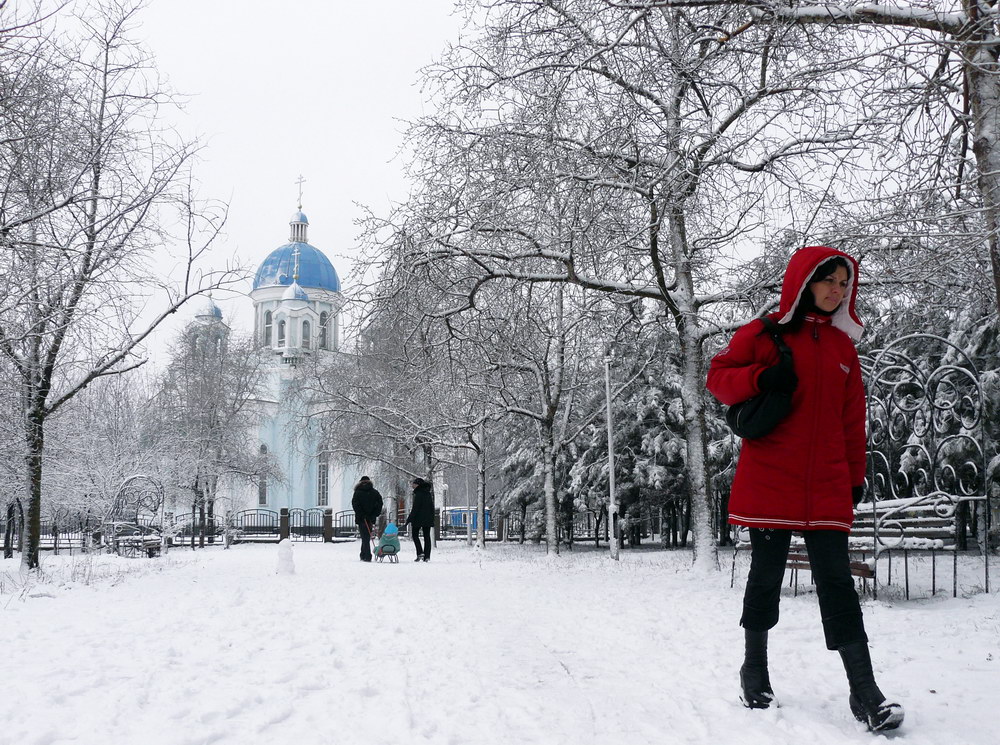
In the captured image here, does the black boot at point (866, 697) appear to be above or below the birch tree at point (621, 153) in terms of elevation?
below

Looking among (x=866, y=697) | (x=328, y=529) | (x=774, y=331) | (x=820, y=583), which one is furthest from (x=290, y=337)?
(x=866, y=697)

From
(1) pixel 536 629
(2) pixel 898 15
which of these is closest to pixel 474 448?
(1) pixel 536 629

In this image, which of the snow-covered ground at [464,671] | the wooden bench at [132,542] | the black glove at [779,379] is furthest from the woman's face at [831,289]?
the wooden bench at [132,542]

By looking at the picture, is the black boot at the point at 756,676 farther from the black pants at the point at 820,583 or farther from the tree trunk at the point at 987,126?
the tree trunk at the point at 987,126

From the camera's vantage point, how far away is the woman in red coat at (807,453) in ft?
12.4

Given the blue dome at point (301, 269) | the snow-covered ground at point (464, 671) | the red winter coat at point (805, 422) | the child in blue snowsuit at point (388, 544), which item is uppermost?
the blue dome at point (301, 269)

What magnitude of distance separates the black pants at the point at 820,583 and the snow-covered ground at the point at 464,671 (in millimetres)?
384

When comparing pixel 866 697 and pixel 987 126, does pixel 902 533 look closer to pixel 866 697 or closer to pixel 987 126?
pixel 987 126

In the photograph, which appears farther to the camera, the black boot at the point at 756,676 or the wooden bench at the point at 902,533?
the wooden bench at the point at 902,533

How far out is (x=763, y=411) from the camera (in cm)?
384

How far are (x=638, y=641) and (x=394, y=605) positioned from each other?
3506 mm

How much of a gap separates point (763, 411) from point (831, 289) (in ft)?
2.09

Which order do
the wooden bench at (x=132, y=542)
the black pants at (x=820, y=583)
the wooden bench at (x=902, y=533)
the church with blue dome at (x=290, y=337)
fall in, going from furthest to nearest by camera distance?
the church with blue dome at (x=290, y=337), the wooden bench at (x=132, y=542), the wooden bench at (x=902, y=533), the black pants at (x=820, y=583)

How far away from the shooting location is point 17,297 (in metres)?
9.85
